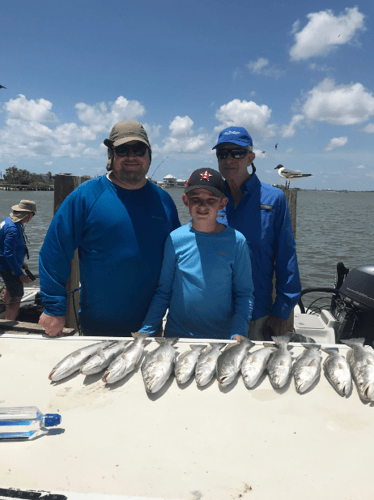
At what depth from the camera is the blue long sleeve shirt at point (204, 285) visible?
2.62 meters

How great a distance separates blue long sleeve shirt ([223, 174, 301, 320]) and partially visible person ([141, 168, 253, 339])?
1.51ft

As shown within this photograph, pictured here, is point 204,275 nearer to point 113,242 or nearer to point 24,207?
point 113,242

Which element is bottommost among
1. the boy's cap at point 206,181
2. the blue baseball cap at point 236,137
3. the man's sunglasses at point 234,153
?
the boy's cap at point 206,181

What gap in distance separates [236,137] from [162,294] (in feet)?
5.10

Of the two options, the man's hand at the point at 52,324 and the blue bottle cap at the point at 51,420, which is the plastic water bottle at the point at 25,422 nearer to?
the blue bottle cap at the point at 51,420

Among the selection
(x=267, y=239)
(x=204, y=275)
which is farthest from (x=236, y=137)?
(x=204, y=275)

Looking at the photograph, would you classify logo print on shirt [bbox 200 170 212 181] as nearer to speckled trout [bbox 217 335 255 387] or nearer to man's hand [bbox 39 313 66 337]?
speckled trout [bbox 217 335 255 387]

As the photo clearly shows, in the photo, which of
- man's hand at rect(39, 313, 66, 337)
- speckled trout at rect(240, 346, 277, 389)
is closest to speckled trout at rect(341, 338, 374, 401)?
speckled trout at rect(240, 346, 277, 389)

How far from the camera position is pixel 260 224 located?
311 centimetres

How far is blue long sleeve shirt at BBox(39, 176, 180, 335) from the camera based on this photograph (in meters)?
2.73

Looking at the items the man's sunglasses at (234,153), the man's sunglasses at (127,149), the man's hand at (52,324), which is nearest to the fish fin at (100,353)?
the man's hand at (52,324)

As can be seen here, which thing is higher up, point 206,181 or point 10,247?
point 206,181

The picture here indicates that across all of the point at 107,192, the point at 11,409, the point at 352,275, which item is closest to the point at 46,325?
the point at 11,409

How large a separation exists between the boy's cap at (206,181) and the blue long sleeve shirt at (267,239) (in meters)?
0.59
